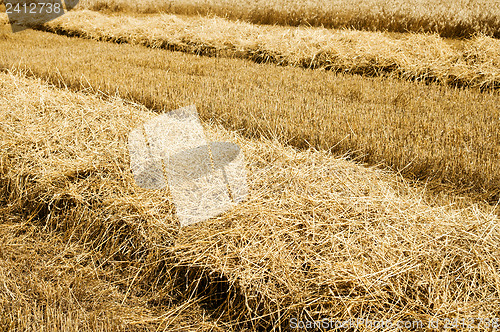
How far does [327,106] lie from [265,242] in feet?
9.01

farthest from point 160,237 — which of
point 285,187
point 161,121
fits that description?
point 161,121

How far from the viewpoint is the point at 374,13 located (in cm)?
820

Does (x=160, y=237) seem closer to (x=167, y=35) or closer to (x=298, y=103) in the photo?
(x=298, y=103)

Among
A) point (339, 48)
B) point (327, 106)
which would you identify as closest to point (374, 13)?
point (339, 48)

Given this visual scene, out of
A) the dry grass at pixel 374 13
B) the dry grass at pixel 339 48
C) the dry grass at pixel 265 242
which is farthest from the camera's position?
the dry grass at pixel 374 13

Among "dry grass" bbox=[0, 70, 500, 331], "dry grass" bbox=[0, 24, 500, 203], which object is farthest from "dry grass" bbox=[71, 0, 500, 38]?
"dry grass" bbox=[0, 70, 500, 331]

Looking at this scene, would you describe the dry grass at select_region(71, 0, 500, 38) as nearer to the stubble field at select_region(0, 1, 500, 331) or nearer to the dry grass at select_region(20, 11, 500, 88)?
the dry grass at select_region(20, 11, 500, 88)

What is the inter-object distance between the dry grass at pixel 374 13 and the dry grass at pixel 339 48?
21.7 inches

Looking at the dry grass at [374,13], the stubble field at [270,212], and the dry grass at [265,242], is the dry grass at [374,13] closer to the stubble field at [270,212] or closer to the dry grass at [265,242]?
the stubble field at [270,212]

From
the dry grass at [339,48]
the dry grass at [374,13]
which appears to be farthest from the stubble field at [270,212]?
the dry grass at [374,13]

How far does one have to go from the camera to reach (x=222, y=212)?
2680 mm

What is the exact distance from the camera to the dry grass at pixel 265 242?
2.07 m

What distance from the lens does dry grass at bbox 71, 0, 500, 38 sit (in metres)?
7.12

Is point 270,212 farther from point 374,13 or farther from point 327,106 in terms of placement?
point 374,13
